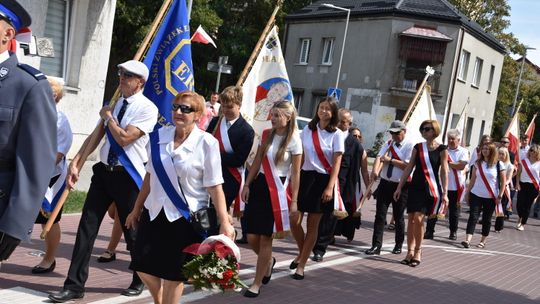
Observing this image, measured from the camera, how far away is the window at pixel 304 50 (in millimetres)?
42469

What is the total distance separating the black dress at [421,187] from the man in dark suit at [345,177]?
0.77 meters

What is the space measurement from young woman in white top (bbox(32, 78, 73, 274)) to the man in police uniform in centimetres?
315

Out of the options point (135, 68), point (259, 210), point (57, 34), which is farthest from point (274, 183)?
point (57, 34)

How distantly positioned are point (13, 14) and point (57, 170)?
139 inches

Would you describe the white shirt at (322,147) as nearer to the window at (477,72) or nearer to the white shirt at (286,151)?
the white shirt at (286,151)

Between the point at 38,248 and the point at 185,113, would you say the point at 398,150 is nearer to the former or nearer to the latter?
the point at 38,248

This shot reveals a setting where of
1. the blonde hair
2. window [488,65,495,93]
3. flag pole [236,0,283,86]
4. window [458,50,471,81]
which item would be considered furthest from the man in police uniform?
window [488,65,495,93]

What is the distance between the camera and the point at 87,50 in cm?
1526

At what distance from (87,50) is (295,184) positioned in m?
9.50

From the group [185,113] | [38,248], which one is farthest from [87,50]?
[185,113]

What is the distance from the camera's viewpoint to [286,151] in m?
7.05

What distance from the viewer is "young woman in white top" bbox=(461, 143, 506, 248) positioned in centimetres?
1249

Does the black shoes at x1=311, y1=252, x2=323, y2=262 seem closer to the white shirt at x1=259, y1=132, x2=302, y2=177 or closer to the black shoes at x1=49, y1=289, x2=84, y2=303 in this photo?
the white shirt at x1=259, y1=132, x2=302, y2=177

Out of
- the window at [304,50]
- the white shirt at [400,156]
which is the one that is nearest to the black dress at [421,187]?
the white shirt at [400,156]
